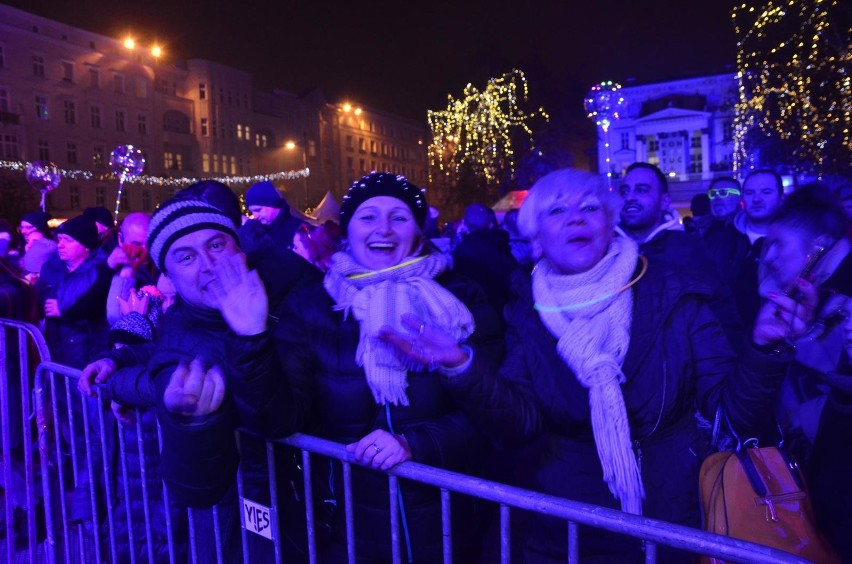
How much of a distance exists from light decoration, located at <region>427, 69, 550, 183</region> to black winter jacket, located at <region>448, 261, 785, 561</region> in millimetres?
28581

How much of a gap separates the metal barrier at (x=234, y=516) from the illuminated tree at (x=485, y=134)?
27.5 meters

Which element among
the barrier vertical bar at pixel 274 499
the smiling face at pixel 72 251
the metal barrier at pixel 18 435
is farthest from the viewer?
the smiling face at pixel 72 251

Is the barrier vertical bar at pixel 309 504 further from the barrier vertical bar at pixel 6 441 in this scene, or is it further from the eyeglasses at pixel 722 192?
the eyeglasses at pixel 722 192

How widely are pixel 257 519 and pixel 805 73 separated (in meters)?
19.4

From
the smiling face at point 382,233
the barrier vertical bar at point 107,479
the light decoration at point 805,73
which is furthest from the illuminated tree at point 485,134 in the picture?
the barrier vertical bar at point 107,479

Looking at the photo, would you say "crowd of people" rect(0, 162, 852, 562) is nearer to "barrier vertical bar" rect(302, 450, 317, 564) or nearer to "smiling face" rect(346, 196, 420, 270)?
"smiling face" rect(346, 196, 420, 270)

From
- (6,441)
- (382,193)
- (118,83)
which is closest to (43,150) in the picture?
(118,83)

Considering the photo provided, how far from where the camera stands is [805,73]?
17.2m

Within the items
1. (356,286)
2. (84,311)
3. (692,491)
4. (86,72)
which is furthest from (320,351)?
(86,72)

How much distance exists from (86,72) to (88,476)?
160ft

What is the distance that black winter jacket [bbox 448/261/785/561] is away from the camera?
226cm

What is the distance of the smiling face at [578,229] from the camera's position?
8.09 ft

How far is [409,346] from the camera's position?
2.09m

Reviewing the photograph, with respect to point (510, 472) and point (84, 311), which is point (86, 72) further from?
point (510, 472)
